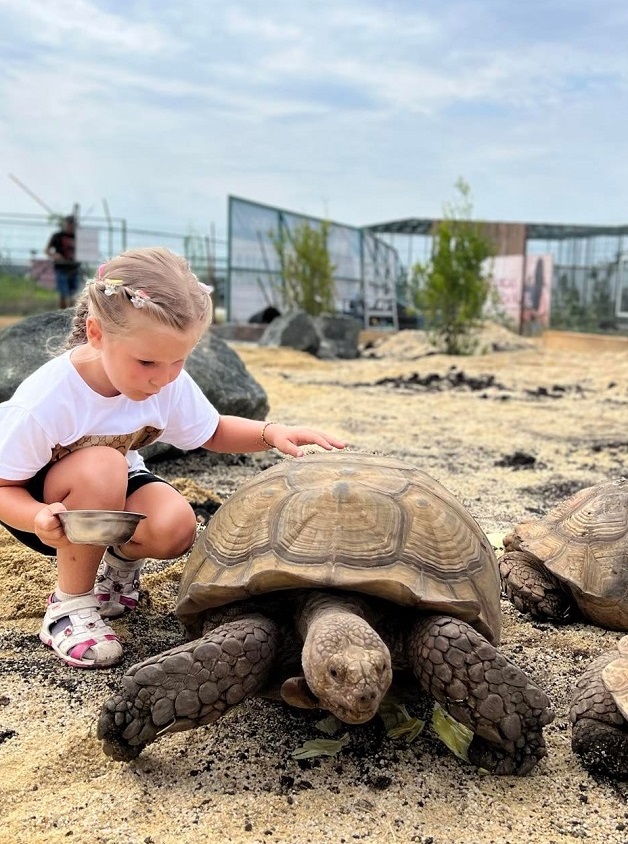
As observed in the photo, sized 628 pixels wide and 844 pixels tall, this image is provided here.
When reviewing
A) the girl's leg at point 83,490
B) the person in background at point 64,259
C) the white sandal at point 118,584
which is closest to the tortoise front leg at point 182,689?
the girl's leg at point 83,490

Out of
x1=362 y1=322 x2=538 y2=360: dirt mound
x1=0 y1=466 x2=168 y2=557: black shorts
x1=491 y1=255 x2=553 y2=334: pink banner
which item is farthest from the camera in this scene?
x1=491 y1=255 x2=553 y2=334: pink banner

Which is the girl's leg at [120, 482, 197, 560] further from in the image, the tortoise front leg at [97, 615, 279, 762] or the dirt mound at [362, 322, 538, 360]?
the dirt mound at [362, 322, 538, 360]

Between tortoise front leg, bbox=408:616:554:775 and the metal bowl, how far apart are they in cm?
82

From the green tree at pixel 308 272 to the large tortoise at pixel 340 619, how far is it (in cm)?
1295

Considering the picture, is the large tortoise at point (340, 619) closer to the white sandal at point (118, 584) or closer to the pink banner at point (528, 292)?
the white sandal at point (118, 584)

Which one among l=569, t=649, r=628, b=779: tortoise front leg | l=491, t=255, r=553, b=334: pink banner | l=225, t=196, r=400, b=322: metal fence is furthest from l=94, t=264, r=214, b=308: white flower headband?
l=491, t=255, r=553, b=334: pink banner

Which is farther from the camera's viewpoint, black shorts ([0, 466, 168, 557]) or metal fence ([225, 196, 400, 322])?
metal fence ([225, 196, 400, 322])

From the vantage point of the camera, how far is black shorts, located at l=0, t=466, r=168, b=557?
2271mm

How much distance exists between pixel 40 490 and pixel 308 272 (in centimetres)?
1293

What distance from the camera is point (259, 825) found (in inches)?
60.5

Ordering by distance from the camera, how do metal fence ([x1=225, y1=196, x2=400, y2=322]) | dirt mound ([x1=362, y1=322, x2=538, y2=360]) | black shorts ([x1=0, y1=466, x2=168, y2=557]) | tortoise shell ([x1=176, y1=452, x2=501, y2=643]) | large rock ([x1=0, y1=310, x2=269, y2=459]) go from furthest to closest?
metal fence ([x1=225, y1=196, x2=400, y2=322]) < dirt mound ([x1=362, y1=322, x2=538, y2=360]) < large rock ([x1=0, y1=310, x2=269, y2=459]) < black shorts ([x1=0, y1=466, x2=168, y2=557]) < tortoise shell ([x1=176, y1=452, x2=501, y2=643])

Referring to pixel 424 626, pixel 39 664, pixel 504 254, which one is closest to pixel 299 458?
pixel 424 626

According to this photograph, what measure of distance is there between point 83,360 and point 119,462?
300mm

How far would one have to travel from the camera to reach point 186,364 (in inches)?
187
